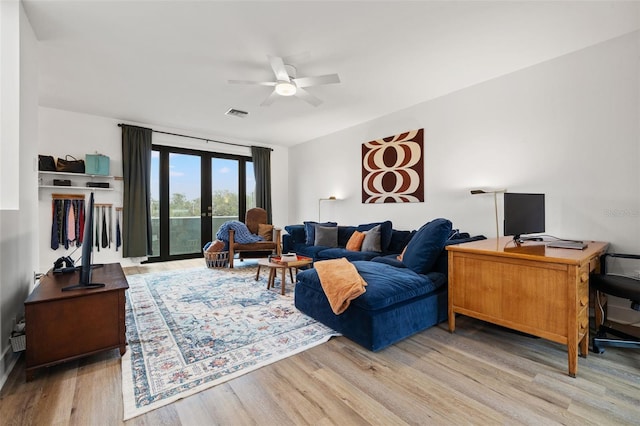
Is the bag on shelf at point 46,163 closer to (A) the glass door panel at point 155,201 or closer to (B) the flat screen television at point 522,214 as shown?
(A) the glass door panel at point 155,201

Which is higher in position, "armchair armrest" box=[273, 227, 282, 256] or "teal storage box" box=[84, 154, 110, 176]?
"teal storage box" box=[84, 154, 110, 176]

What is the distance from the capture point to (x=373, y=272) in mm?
2596

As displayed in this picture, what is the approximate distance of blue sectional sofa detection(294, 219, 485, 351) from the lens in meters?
2.11

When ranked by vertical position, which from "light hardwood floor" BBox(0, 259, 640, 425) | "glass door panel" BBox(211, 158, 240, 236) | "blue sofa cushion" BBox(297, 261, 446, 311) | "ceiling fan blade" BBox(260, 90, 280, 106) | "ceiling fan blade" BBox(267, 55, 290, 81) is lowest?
"light hardwood floor" BBox(0, 259, 640, 425)

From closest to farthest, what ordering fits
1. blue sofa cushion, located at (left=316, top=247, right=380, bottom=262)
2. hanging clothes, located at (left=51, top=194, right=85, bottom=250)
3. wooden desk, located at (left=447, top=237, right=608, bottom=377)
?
1. wooden desk, located at (left=447, top=237, right=608, bottom=377)
2. blue sofa cushion, located at (left=316, top=247, right=380, bottom=262)
3. hanging clothes, located at (left=51, top=194, right=85, bottom=250)

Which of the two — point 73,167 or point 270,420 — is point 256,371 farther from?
point 73,167

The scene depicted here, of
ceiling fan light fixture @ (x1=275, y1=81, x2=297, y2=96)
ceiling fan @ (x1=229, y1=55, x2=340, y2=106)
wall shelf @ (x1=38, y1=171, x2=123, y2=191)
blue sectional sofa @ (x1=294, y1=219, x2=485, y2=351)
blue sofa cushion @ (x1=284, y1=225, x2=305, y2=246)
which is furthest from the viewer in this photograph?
blue sofa cushion @ (x1=284, y1=225, x2=305, y2=246)

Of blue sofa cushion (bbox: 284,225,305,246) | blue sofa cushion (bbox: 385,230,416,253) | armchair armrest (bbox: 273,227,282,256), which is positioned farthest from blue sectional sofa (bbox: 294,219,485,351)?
blue sofa cushion (bbox: 284,225,305,246)

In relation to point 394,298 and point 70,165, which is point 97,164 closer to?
point 70,165

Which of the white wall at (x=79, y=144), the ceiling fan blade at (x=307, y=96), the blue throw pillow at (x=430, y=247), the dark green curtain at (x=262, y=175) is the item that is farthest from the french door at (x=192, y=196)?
the blue throw pillow at (x=430, y=247)

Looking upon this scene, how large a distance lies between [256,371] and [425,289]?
58.7 inches

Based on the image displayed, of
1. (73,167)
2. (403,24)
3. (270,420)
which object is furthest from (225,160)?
(270,420)

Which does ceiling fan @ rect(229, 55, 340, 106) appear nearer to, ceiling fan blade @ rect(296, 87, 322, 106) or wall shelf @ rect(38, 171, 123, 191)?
ceiling fan blade @ rect(296, 87, 322, 106)

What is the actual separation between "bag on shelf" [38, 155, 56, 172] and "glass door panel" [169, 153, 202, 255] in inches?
67.3
